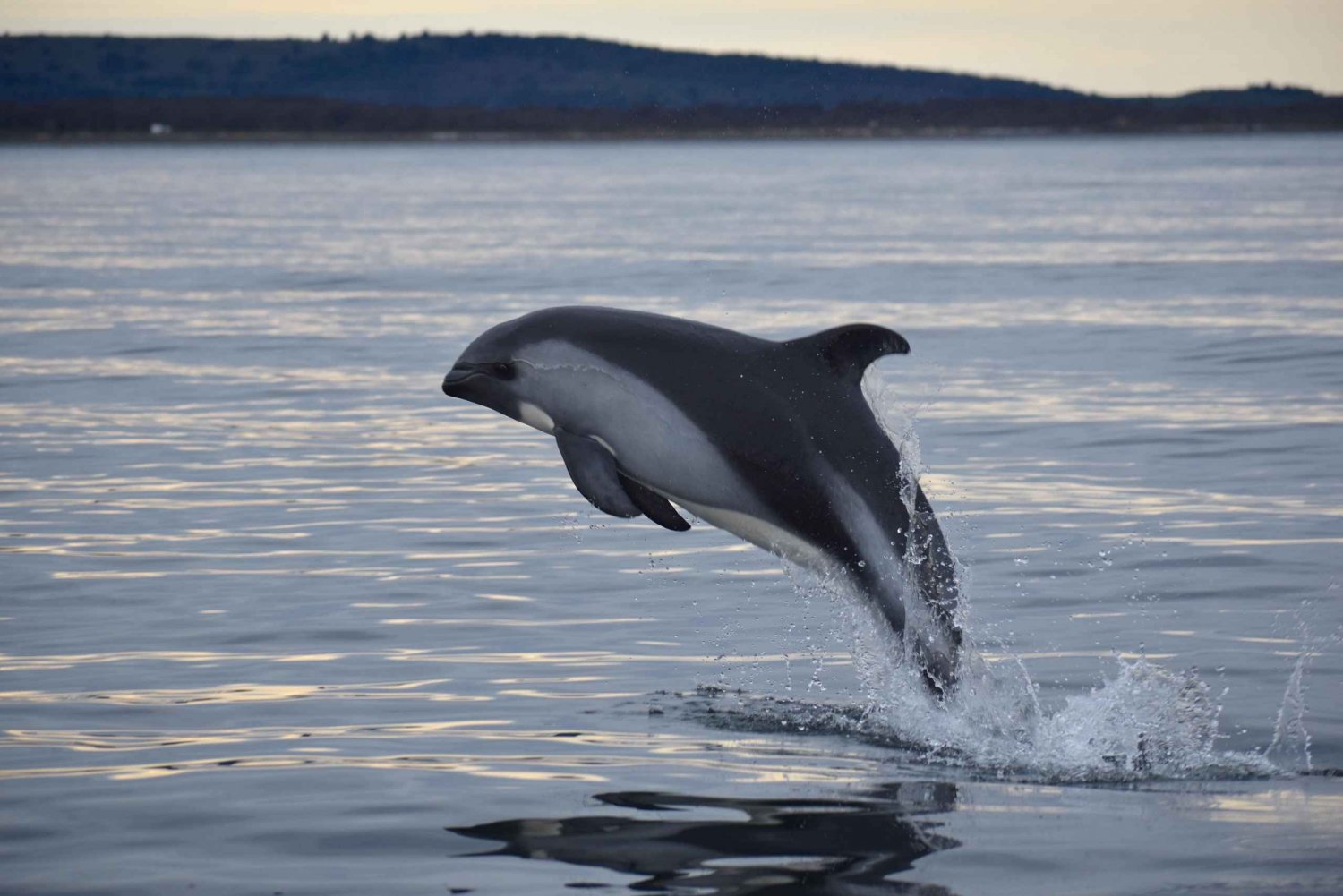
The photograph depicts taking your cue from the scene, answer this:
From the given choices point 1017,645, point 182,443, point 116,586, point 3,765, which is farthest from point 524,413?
point 182,443

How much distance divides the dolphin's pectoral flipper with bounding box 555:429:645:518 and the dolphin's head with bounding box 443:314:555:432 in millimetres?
228

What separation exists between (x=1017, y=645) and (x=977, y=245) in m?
37.5

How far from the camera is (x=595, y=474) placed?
8.19 meters

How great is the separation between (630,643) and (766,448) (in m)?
2.50

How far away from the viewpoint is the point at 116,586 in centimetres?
1184

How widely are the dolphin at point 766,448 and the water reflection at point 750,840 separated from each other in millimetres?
943

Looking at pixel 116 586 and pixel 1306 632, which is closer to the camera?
pixel 1306 632

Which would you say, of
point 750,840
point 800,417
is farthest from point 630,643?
point 750,840

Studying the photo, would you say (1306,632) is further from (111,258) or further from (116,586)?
(111,258)

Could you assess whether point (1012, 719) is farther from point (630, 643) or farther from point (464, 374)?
point (464, 374)

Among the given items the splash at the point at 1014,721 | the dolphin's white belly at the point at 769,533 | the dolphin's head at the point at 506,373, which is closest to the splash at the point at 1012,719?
the splash at the point at 1014,721

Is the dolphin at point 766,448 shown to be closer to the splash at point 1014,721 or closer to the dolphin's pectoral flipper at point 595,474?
the dolphin's pectoral flipper at point 595,474

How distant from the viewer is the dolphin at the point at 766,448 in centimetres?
823

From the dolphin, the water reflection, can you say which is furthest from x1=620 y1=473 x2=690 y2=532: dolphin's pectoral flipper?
the water reflection
